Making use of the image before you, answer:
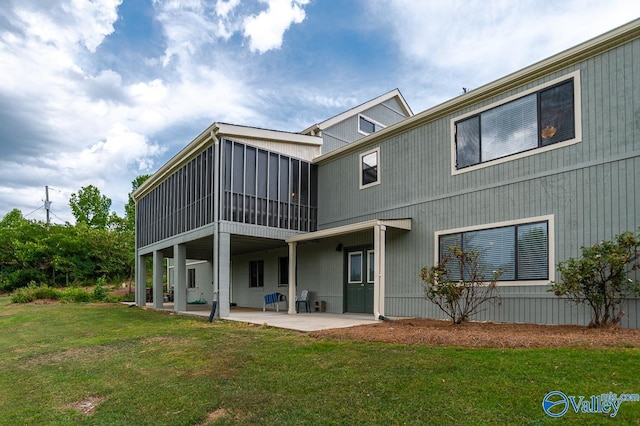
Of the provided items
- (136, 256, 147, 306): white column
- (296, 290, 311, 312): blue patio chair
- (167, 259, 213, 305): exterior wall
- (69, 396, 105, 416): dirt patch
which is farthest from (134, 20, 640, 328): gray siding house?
(69, 396, 105, 416): dirt patch

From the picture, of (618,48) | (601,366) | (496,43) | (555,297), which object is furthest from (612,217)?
(496,43)

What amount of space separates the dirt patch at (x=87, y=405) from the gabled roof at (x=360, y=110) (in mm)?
12642

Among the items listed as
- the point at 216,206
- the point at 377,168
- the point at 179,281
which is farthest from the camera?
the point at 179,281

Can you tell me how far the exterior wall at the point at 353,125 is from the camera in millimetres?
16656

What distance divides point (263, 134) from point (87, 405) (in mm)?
10050

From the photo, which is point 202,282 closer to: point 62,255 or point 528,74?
point 62,255

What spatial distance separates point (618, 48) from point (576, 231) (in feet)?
11.3

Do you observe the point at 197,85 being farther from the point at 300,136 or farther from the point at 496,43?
the point at 496,43

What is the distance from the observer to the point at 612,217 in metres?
7.60

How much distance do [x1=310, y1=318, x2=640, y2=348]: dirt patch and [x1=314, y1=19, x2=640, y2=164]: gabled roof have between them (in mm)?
5086

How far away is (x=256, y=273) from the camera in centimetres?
1777

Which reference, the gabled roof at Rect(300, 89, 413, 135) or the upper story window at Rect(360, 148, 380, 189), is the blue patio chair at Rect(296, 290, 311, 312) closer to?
the upper story window at Rect(360, 148, 380, 189)
